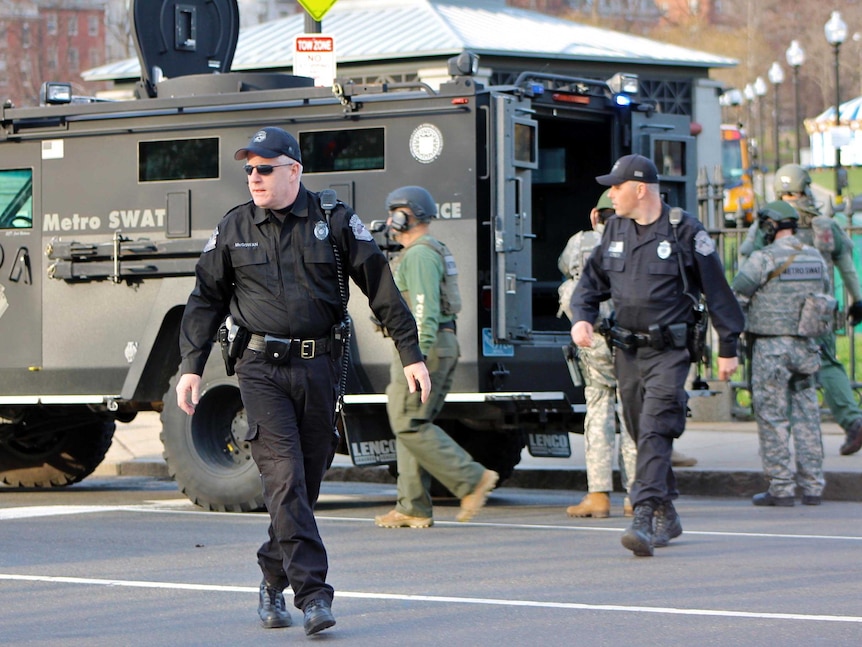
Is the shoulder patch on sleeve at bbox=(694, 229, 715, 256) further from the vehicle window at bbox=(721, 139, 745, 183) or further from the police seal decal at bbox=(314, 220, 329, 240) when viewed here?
the vehicle window at bbox=(721, 139, 745, 183)

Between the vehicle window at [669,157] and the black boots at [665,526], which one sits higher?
the vehicle window at [669,157]

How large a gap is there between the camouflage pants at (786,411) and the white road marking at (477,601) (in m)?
3.81

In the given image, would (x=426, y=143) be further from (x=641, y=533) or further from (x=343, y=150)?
(x=641, y=533)

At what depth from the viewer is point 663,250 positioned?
7859mm

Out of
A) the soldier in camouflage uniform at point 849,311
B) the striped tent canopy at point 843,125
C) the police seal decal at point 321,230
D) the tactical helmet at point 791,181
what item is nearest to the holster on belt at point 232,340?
the police seal decal at point 321,230

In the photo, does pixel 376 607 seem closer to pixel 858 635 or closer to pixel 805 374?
pixel 858 635

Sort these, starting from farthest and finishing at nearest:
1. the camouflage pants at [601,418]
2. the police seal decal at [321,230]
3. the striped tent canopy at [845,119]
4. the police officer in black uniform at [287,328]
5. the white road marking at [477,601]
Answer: the striped tent canopy at [845,119] → the camouflage pants at [601,418] → the white road marking at [477,601] → the police seal decal at [321,230] → the police officer in black uniform at [287,328]

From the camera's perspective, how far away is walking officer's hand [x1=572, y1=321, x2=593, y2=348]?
781cm

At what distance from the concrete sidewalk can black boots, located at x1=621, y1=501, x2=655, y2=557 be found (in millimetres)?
3170

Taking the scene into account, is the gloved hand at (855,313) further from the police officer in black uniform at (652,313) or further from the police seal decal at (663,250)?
the police seal decal at (663,250)

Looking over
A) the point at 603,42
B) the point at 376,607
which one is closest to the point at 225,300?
the point at 376,607

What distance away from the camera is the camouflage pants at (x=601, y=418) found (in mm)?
9383

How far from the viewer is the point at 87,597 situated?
6727 millimetres

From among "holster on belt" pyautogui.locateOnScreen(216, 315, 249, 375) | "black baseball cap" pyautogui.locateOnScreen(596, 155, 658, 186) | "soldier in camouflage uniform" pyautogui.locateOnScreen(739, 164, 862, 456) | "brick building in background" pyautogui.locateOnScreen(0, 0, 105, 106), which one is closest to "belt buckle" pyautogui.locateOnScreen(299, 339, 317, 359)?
"holster on belt" pyautogui.locateOnScreen(216, 315, 249, 375)
